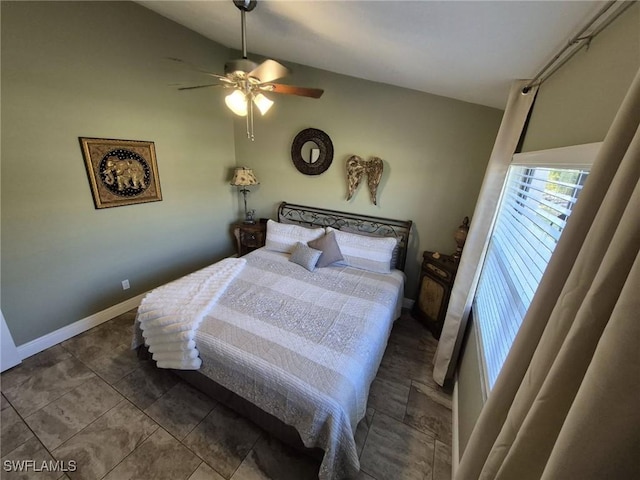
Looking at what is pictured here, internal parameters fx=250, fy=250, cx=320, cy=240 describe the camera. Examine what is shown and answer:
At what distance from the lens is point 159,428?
170cm

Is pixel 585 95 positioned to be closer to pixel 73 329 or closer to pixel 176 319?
pixel 176 319

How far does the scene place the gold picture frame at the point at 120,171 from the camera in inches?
89.4

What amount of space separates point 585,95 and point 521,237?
676mm

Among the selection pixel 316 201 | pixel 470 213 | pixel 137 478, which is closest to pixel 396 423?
pixel 137 478

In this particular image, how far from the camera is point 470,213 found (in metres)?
2.71

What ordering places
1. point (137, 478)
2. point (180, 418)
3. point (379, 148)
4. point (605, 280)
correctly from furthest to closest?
point (379, 148) → point (180, 418) → point (137, 478) → point (605, 280)

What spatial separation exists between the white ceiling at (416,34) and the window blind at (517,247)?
1.90ft

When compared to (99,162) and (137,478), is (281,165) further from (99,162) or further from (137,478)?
(137,478)

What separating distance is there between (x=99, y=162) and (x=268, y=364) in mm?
2406

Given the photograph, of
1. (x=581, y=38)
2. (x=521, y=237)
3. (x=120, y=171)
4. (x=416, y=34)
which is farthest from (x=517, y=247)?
(x=120, y=171)

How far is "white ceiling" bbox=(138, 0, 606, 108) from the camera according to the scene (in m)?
1.04

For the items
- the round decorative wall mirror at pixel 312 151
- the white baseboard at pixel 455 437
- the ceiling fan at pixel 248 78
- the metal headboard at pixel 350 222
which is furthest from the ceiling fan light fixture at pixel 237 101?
the white baseboard at pixel 455 437

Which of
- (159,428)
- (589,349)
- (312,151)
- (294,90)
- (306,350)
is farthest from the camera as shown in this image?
(312,151)

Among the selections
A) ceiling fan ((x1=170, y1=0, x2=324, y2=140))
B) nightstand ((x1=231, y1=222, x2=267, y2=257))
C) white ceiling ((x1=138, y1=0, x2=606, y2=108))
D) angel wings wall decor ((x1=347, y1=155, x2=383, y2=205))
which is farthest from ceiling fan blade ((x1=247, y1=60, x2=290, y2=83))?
nightstand ((x1=231, y1=222, x2=267, y2=257))
